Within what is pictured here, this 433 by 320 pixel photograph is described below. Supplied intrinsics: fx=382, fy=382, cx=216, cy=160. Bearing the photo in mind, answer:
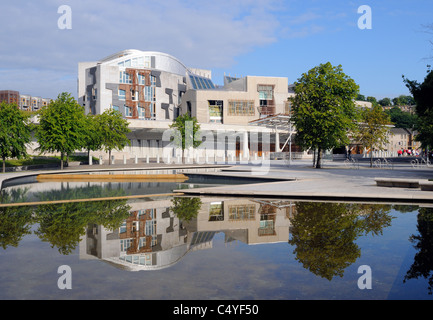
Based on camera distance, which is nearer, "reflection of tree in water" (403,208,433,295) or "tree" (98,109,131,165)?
"reflection of tree in water" (403,208,433,295)

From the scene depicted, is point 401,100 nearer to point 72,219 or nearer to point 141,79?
point 141,79

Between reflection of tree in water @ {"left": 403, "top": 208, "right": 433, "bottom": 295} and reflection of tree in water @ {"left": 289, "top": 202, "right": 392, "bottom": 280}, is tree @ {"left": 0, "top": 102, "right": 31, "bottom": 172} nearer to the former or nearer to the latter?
reflection of tree in water @ {"left": 289, "top": 202, "right": 392, "bottom": 280}

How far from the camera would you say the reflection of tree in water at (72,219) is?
336 inches

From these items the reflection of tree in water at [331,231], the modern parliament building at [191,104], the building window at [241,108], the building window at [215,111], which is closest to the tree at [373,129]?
the reflection of tree in water at [331,231]

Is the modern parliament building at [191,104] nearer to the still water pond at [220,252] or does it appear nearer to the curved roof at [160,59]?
the curved roof at [160,59]

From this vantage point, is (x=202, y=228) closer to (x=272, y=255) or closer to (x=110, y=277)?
(x=272, y=255)

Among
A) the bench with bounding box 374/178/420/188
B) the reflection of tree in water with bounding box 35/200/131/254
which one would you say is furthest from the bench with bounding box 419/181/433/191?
the reflection of tree in water with bounding box 35/200/131/254

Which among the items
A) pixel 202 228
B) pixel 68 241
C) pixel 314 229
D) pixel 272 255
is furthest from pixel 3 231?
pixel 314 229

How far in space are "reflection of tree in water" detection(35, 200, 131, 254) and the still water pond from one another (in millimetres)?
31

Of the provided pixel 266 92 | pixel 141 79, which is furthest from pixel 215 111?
pixel 141 79

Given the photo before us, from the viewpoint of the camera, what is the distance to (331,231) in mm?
8820

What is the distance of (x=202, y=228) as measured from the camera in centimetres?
959

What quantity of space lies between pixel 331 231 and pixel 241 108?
69.7m

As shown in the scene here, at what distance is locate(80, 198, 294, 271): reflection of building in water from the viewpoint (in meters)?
7.16
